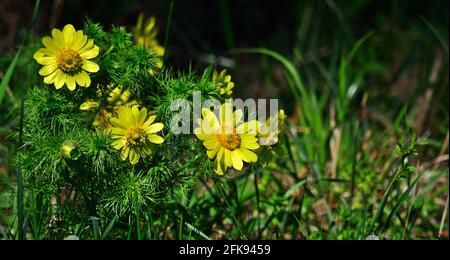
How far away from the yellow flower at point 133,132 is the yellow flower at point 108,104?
0.11 meters

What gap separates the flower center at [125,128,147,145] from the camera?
1468 mm

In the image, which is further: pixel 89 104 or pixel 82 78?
pixel 89 104

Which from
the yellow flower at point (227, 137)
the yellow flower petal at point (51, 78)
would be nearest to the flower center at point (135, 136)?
the yellow flower at point (227, 137)

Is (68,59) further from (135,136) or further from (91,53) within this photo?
(135,136)

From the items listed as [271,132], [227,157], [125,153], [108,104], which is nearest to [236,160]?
[227,157]

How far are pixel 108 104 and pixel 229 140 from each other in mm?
366

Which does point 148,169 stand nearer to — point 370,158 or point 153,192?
point 153,192

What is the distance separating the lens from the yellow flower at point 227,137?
1.47 m

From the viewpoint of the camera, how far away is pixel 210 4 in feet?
10.7

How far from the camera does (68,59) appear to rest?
1505mm

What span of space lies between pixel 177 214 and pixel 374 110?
3.92 ft

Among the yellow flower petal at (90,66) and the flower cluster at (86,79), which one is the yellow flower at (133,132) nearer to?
the flower cluster at (86,79)

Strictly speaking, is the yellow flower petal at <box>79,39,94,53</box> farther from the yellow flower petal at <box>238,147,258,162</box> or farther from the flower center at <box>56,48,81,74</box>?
the yellow flower petal at <box>238,147,258,162</box>

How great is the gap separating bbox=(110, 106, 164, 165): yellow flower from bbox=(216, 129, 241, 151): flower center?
0.14 meters
